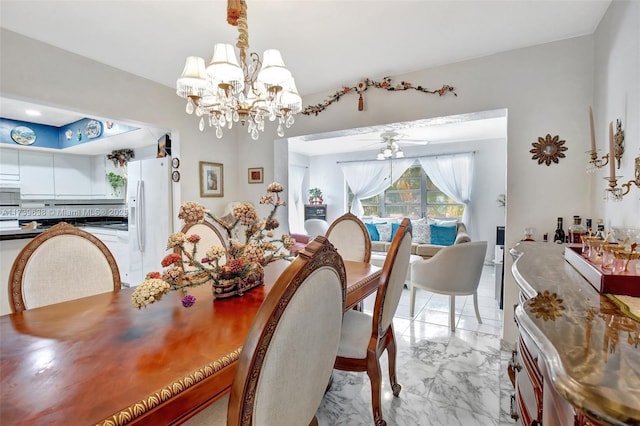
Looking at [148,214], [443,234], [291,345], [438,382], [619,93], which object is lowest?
[438,382]

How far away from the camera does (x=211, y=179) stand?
139 inches

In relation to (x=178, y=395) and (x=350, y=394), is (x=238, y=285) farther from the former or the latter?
(x=350, y=394)

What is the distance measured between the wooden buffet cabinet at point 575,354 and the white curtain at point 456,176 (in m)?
5.10

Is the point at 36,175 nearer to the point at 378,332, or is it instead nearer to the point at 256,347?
the point at 378,332

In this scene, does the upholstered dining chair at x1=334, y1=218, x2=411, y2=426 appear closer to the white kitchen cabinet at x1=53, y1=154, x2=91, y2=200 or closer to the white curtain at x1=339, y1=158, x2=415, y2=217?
the white curtain at x1=339, y1=158, x2=415, y2=217

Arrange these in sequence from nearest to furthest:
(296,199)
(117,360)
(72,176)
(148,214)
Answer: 1. (117,360)
2. (148,214)
3. (72,176)
4. (296,199)

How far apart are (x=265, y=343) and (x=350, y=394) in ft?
5.20

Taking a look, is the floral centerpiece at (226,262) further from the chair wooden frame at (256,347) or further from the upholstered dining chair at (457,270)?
the upholstered dining chair at (457,270)

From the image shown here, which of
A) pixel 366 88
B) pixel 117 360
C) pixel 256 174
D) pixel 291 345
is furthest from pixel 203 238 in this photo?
pixel 366 88

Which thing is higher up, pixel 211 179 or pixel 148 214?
pixel 211 179

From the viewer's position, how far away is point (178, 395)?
732mm

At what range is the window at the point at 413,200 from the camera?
20.3 feet

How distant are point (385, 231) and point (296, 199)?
2476 mm

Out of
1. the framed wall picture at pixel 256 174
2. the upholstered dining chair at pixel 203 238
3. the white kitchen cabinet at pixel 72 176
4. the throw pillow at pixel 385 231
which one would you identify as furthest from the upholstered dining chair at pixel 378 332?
the white kitchen cabinet at pixel 72 176
